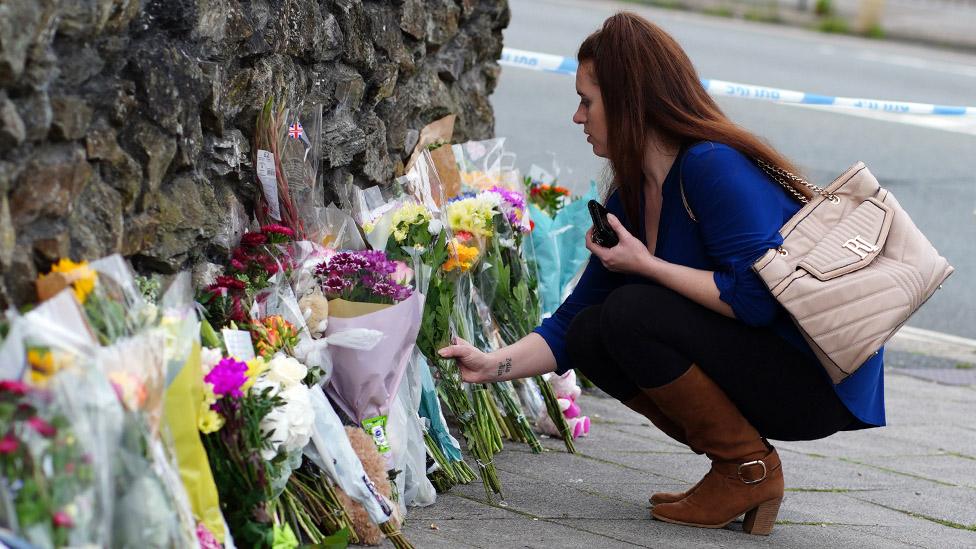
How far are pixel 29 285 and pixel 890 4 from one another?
17.9m

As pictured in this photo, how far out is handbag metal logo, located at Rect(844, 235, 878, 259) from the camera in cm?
284

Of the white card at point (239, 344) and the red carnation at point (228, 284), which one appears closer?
the white card at point (239, 344)

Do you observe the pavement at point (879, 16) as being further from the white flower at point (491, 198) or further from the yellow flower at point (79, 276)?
the yellow flower at point (79, 276)

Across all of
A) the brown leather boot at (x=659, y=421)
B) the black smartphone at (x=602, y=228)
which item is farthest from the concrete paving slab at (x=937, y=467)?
the black smartphone at (x=602, y=228)

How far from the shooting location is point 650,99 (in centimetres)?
299

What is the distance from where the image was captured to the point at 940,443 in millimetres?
4336

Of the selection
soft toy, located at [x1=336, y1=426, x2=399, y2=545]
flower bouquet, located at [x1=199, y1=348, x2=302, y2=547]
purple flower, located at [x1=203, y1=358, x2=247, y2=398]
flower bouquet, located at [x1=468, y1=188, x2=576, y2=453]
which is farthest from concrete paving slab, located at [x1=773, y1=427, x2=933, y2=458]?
purple flower, located at [x1=203, y1=358, x2=247, y2=398]

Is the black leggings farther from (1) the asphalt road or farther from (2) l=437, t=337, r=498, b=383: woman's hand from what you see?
(1) the asphalt road

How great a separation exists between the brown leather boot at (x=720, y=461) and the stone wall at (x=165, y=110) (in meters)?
1.14

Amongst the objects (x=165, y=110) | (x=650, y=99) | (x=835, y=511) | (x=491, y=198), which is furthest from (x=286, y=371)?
(x=835, y=511)

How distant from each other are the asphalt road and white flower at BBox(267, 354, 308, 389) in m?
2.64

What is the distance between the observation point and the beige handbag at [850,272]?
2797mm

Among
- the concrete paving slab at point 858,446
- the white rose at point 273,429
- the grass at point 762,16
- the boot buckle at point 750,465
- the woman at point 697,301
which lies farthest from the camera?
the grass at point 762,16

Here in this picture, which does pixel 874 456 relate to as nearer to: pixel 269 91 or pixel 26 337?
pixel 269 91
